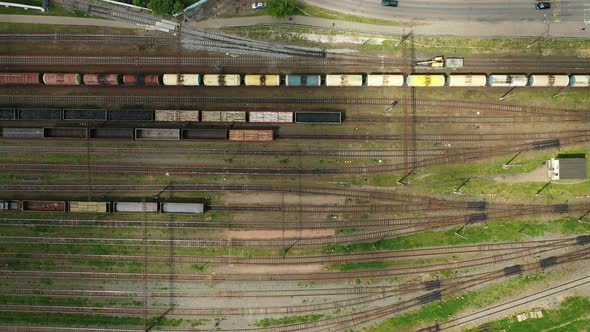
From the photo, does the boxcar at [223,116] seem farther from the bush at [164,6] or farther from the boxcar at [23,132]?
the boxcar at [23,132]

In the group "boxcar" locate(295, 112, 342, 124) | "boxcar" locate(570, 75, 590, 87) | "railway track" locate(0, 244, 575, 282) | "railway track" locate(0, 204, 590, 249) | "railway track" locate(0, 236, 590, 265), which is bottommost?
"railway track" locate(0, 244, 575, 282)

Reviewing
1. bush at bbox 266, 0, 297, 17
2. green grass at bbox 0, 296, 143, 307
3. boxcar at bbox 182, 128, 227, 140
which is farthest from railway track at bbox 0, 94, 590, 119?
green grass at bbox 0, 296, 143, 307

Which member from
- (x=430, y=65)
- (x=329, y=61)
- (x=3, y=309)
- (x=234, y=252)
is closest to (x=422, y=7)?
(x=430, y=65)

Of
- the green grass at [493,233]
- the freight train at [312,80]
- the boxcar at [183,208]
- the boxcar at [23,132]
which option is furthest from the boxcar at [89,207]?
the green grass at [493,233]

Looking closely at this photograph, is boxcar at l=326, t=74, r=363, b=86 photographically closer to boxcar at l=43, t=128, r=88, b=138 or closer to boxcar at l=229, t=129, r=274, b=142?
boxcar at l=229, t=129, r=274, b=142

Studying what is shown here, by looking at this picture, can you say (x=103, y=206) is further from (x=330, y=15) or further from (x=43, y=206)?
(x=330, y=15)
